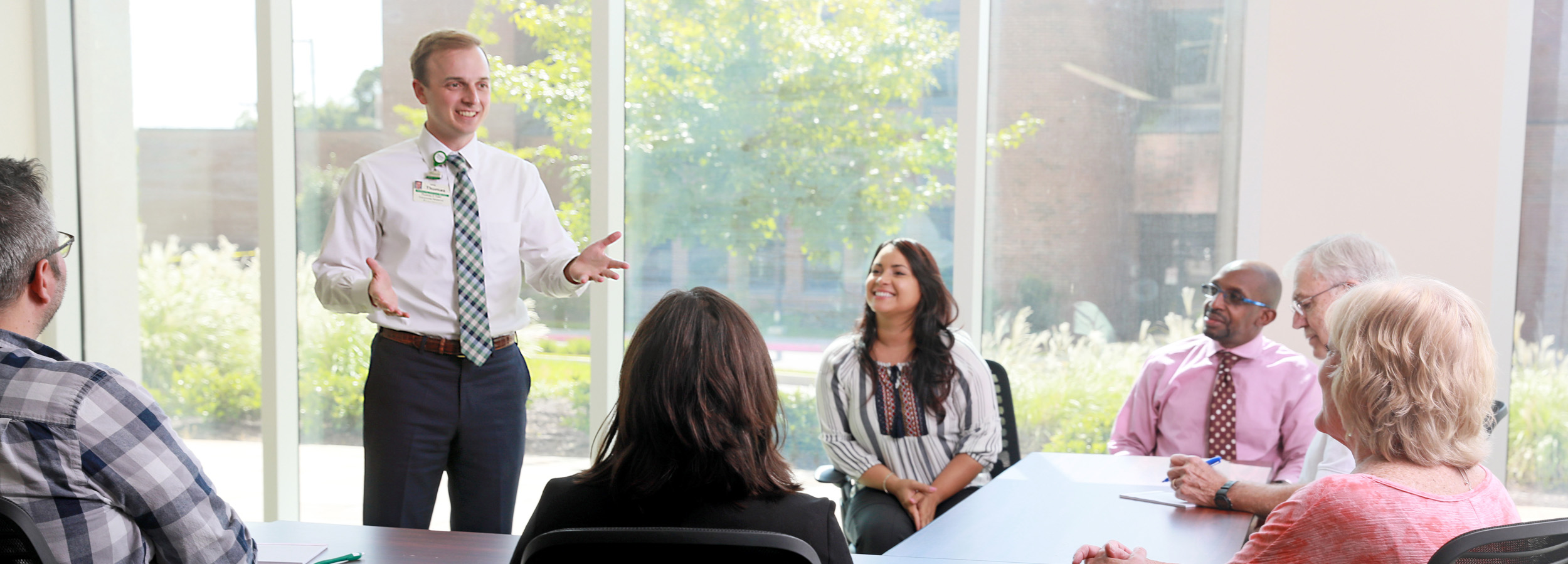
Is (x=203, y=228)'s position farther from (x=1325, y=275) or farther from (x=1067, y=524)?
(x=1325, y=275)

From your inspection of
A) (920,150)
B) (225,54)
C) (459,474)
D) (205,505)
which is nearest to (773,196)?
(920,150)

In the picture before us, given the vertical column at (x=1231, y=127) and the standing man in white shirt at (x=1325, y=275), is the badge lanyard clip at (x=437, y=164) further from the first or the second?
the vertical column at (x=1231, y=127)

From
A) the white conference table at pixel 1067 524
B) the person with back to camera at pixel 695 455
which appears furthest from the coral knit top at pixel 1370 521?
the person with back to camera at pixel 695 455

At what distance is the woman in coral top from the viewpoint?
51.2 inches

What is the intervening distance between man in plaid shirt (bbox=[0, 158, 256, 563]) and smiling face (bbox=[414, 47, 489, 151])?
135 centimetres

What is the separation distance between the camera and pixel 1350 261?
102 inches

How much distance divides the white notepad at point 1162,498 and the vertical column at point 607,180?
2340mm

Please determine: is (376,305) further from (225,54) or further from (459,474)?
(225,54)

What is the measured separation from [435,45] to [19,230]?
1488 mm

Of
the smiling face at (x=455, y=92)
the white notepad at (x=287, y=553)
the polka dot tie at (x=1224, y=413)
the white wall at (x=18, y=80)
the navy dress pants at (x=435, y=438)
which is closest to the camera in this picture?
the white notepad at (x=287, y=553)

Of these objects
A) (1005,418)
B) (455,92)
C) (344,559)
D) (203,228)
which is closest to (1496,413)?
(1005,418)

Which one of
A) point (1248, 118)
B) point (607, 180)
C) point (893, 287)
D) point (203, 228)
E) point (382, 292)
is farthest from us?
point (203, 228)

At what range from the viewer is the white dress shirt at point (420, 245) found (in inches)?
102

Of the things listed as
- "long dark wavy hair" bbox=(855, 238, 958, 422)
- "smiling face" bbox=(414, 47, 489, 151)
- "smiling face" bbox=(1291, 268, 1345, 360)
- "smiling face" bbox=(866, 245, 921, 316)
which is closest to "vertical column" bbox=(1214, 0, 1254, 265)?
"smiling face" bbox=(1291, 268, 1345, 360)
